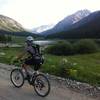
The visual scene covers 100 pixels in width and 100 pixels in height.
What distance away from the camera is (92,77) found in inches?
579

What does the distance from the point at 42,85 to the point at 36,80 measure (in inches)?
13.9

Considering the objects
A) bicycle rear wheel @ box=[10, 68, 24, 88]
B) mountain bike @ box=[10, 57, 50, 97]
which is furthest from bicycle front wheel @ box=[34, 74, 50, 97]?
bicycle rear wheel @ box=[10, 68, 24, 88]

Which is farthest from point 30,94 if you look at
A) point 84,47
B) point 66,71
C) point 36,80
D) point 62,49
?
point 84,47

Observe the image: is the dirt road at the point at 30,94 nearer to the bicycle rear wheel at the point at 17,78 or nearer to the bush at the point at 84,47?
the bicycle rear wheel at the point at 17,78

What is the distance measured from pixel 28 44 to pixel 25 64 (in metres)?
0.93

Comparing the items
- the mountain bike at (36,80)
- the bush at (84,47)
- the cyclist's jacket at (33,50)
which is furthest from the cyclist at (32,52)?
the bush at (84,47)

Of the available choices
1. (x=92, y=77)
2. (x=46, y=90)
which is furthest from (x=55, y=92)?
(x=92, y=77)

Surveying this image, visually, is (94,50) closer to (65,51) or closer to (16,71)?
(65,51)

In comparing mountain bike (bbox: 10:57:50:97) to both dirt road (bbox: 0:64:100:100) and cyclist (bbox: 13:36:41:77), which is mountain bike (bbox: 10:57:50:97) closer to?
dirt road (bbox: 0:64:100:100)

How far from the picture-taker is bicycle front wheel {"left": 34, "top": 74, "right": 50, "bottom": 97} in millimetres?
10125

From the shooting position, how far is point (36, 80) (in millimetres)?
10500

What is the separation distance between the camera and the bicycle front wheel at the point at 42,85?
10.1m

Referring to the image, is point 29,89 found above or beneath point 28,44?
beneath

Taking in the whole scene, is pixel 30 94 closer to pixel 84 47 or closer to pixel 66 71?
pixel 66 71
